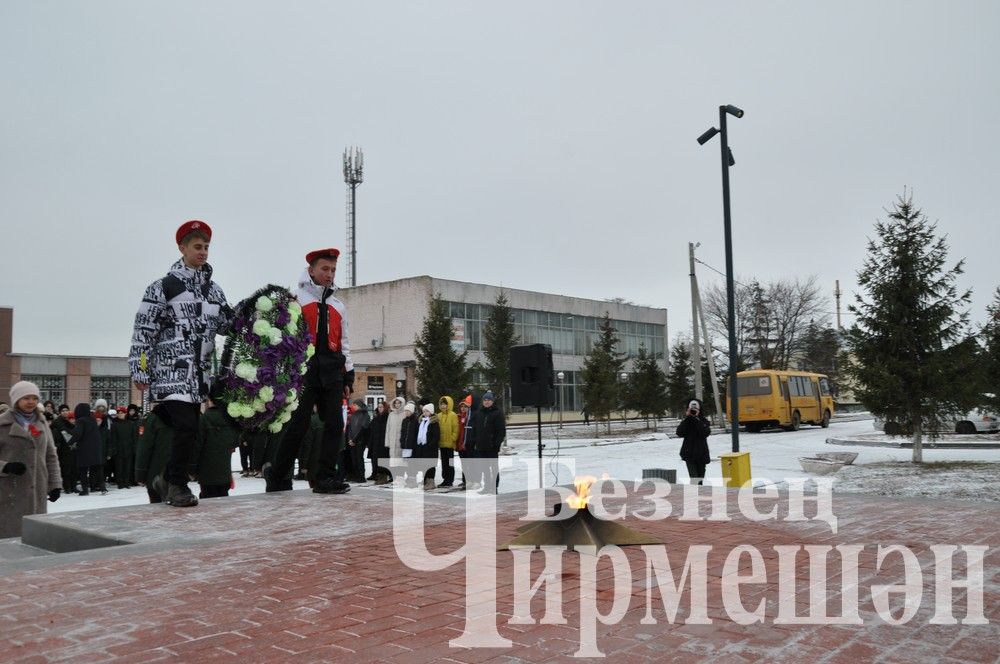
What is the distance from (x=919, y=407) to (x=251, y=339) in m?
16.8

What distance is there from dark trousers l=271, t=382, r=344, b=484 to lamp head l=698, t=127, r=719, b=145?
33.9 ft

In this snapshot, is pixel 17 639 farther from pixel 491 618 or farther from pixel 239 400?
pixel 239 400

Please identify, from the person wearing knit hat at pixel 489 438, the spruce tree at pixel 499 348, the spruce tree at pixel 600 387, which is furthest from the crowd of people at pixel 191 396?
the spruce tree at pixel 600 387

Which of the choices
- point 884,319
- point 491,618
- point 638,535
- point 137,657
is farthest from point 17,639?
point 884,319

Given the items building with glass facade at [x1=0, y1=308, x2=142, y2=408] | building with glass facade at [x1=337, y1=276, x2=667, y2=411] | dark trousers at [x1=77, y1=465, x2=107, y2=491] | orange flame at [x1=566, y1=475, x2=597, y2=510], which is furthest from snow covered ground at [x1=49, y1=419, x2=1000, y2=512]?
building with glass facade at [x1=0, y1=308, x2=142, y2=408]

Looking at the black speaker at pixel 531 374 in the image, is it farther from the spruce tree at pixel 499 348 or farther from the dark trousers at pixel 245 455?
the spruce tree at pixel 499 348

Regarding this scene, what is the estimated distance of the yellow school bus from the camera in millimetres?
35312

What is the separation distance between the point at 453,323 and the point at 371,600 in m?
44.5

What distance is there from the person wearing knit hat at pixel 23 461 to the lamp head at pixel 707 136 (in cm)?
1205

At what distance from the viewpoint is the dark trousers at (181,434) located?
20.9 ft

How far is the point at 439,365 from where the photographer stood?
32062mm

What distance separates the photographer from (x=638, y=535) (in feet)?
17.2

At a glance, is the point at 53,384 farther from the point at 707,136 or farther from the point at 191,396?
the point at 191,396

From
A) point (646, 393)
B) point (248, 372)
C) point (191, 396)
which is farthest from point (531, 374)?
point (646, 393)
